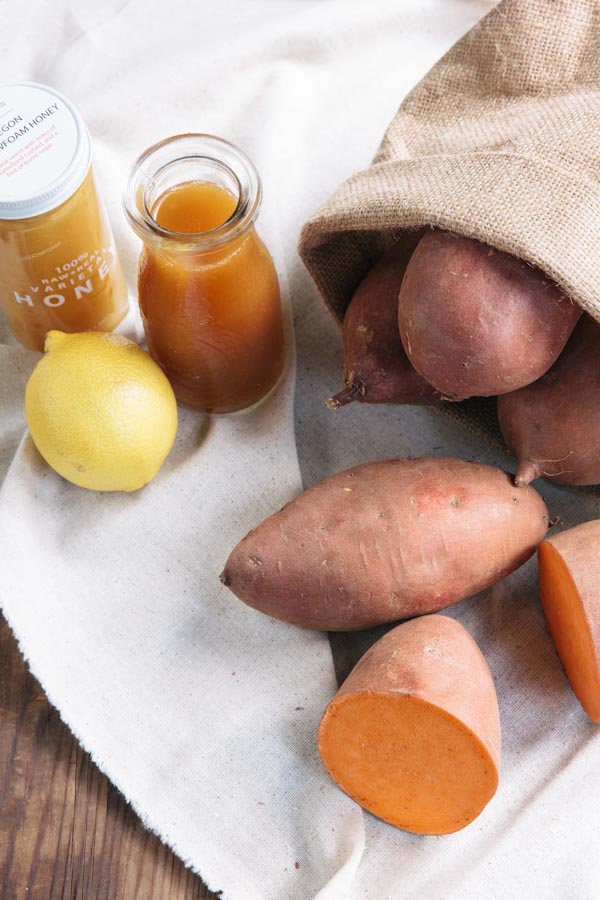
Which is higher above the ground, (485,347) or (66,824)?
(485,347)

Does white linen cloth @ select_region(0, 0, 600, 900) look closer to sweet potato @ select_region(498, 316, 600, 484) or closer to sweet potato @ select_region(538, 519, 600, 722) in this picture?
sweet potato @ select_region(538, 519, 600, 722)

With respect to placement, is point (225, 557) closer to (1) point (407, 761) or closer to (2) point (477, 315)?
(1) point (407, 761)

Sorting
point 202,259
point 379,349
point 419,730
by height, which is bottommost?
point 419,730

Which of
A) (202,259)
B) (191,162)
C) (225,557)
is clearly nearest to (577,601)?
(225,557)

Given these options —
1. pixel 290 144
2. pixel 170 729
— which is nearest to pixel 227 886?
pixel 170 729

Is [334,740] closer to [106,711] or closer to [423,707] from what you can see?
[423,707]

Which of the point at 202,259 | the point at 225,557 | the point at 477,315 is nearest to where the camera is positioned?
the point at 477,315

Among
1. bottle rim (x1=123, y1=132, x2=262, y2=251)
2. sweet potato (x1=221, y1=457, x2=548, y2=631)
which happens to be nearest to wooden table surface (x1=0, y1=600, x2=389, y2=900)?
sweet potato (x1=221, y1=457, x2=548, y2=631)
